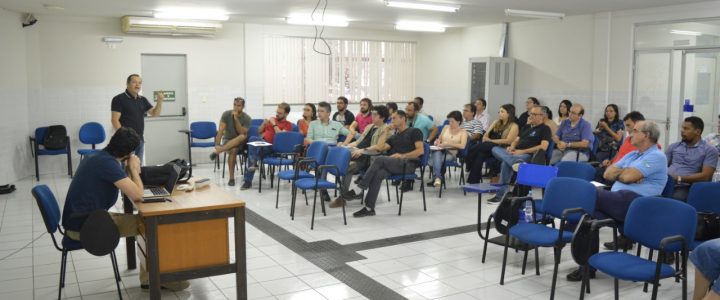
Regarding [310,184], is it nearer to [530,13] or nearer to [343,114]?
[343,114]

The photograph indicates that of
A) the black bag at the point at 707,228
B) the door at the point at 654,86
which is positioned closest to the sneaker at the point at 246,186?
the black bag at the point at 707,228

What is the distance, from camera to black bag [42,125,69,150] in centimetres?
942

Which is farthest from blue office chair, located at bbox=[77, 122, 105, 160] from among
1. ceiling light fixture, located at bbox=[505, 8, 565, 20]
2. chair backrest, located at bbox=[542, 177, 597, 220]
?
chair backrest, located at bbox=[542, 177, 597, 220]

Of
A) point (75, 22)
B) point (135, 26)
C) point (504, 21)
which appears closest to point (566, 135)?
point (504, 21)

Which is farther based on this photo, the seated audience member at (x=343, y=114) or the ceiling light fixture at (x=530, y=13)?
the seated audience member at (x=343, y=114)

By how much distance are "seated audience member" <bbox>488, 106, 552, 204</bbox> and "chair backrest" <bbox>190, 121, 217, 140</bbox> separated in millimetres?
5365

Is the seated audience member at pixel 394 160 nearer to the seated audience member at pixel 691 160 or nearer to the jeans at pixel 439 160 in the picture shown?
the jeans at pixel 439 160

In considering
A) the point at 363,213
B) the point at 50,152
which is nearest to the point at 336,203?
the point at 363,213

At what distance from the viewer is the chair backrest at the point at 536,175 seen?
5.36 meters

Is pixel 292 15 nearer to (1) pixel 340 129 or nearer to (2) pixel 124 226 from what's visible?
(1) pixel 340 129

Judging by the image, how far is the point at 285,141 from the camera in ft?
27.8

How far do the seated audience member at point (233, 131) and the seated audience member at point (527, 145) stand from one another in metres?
3.87

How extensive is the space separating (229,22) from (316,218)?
18.8 feet

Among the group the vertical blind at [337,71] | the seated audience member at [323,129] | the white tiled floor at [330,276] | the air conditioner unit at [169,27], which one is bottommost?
the white tiled floor at [330,276]
